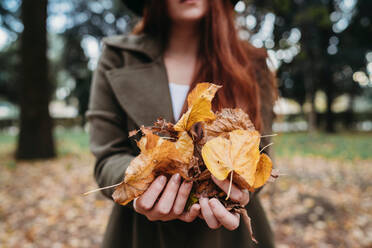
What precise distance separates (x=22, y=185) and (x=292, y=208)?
16.4 feet

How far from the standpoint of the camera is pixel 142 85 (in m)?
1.27

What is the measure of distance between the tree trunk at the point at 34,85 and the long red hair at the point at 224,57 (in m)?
6.53

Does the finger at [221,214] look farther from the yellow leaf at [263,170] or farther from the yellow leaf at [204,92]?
the yellow leaf at [204,92]

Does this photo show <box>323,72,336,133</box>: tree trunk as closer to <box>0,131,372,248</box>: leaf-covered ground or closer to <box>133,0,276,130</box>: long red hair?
<box>0,131,372,248</box>: leaf-covered ground

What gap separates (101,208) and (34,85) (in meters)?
4.49

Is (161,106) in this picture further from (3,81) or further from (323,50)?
(3,81)

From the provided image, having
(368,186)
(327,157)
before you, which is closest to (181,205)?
(368,186)

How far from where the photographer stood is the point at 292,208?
398 centimetres

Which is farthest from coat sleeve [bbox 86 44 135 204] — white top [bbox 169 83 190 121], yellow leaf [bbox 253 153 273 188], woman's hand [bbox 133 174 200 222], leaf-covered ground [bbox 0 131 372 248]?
leaf-covered ground [bbox 0 131 372 248]

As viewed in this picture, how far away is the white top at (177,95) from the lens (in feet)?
4.17

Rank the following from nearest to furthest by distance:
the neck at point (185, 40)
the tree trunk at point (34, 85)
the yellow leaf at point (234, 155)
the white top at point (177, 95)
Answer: the yellow leaf at point (234, 155), the white top at point (177, 95), the neck at point (185, 40), the tree trunk at point (34, 85)

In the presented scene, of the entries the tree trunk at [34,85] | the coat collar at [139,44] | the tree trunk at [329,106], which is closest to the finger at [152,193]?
the coat collar at [139,44]

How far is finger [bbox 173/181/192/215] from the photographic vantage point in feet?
2.36

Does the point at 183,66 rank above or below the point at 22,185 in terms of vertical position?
above
